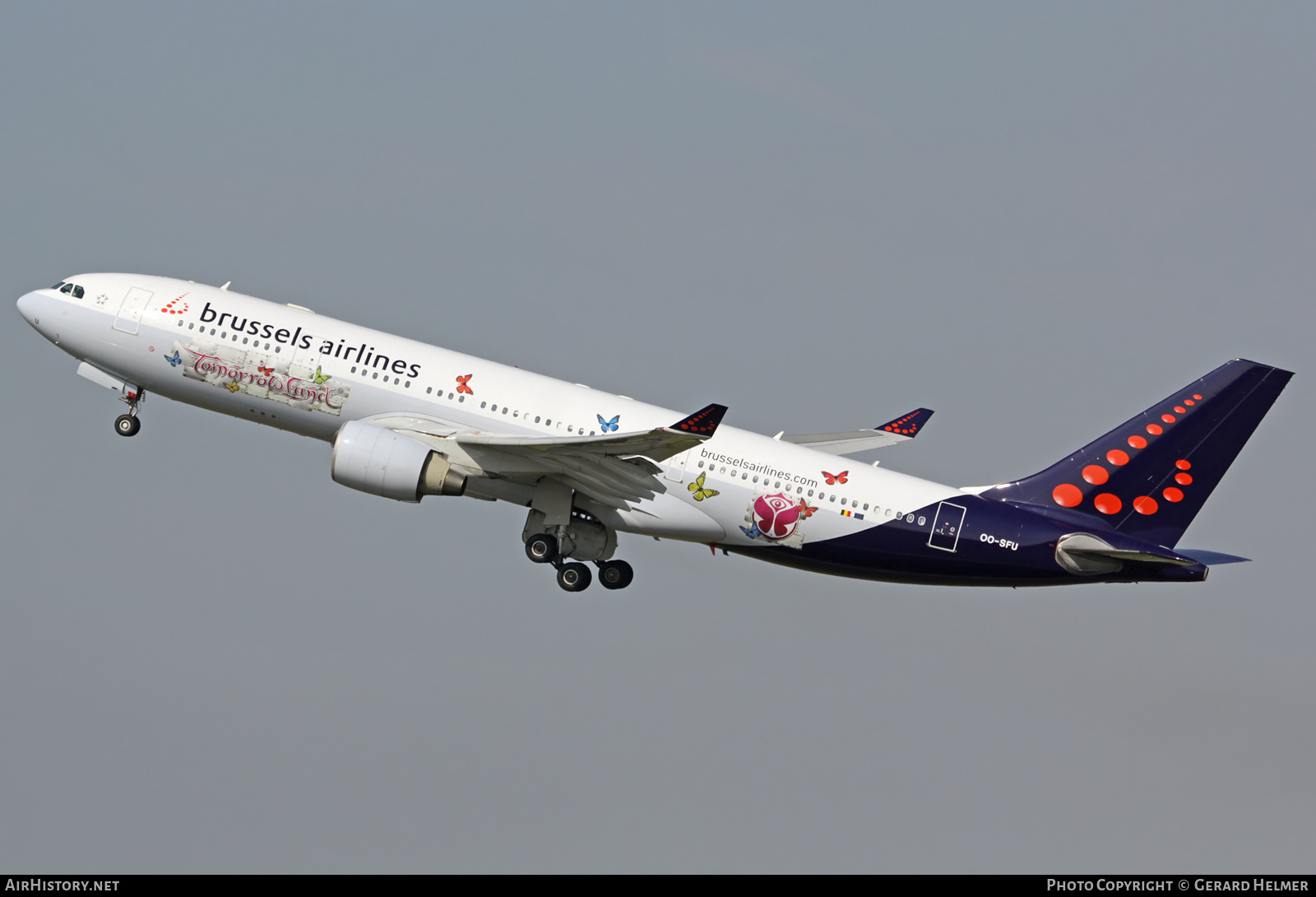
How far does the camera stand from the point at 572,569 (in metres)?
41.0

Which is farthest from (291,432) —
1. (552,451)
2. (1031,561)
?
(1031,561)

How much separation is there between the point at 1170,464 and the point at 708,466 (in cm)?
1148

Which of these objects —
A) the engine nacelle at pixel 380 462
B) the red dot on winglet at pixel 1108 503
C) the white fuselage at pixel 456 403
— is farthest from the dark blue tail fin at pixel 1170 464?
the engine nacelle at pixel 380 462

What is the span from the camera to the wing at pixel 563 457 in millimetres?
36531

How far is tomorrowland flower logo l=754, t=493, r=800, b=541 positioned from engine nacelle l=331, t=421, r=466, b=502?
8.09 meters

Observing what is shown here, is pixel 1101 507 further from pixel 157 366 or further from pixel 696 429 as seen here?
pixel 157 366

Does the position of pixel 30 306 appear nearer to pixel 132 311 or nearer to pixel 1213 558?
pixel 132 311

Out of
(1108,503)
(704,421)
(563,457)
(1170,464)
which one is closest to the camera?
(704,421)

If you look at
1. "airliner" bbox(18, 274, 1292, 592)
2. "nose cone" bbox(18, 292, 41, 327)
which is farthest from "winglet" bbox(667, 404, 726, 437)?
"nose cone" bbox(18, 292, 41, 327)

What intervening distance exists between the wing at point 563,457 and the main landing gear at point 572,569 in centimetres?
174

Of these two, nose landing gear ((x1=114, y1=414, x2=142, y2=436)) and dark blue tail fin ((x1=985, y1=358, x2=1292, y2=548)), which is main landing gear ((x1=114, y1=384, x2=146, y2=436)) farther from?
dark blue tail fin ((x1=985, y1=358, x2=1292, y2=548))

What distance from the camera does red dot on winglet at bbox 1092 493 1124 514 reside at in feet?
129

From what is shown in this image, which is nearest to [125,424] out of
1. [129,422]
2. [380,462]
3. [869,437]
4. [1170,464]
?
[129,422]

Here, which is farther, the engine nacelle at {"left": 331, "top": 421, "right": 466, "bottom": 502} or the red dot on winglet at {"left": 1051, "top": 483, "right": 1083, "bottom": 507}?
the red dot on winglet at {"left": 1051, "top": 483, "right": 1083, "bottom": 507}
